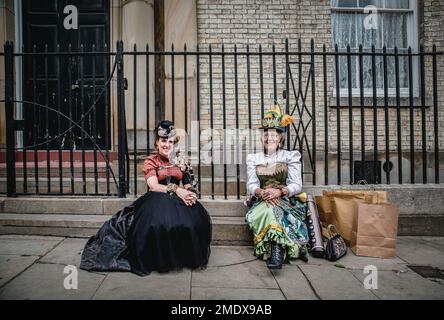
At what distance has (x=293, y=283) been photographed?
3.04 metres

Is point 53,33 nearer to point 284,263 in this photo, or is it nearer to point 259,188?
point 259,188

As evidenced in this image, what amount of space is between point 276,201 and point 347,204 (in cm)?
86

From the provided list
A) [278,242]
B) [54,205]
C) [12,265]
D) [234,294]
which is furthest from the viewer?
[54,205]

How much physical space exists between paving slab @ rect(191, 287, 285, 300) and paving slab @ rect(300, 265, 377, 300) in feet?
1.27

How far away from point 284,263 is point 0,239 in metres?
3.30

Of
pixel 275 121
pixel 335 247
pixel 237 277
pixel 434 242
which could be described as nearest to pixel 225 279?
pixel 237 277

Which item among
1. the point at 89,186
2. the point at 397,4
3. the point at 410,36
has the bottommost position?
the point at 89,186

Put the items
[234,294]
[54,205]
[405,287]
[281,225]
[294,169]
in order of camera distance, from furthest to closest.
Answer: [54,205] < [294,169] < [281,225] < [405,287] < [234,294]

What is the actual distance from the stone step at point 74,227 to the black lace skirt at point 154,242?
683 millimetres

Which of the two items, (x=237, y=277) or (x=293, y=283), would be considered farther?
(x=237, y=277)

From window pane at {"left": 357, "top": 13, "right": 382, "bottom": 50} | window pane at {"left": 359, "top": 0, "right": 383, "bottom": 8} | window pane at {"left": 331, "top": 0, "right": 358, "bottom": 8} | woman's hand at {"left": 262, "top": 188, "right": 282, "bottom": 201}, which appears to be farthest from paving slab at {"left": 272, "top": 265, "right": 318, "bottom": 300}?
window pane at {"left": 359, "top": 0, "right": 383, "bottom": 8}

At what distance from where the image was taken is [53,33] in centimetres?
679

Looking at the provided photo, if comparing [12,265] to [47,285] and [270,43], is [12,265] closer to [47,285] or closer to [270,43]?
[47,285]
